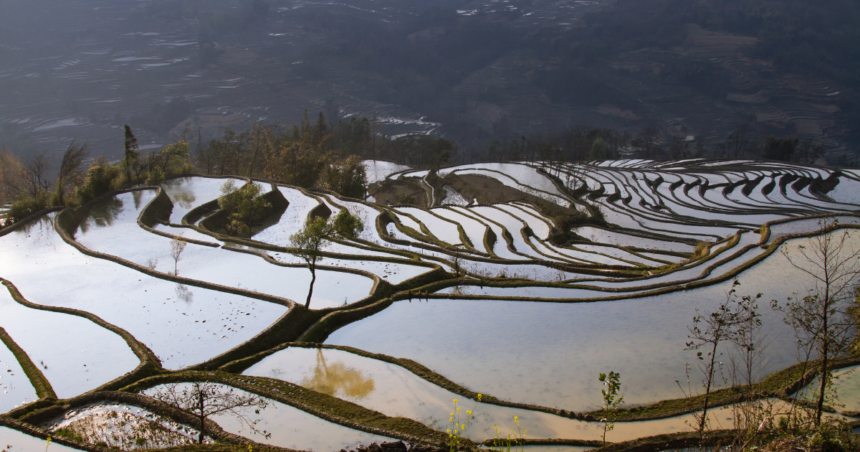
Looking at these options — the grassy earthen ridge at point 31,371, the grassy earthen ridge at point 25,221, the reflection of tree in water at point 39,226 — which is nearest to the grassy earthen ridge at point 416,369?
the grassy earthen ridge at point 31,371

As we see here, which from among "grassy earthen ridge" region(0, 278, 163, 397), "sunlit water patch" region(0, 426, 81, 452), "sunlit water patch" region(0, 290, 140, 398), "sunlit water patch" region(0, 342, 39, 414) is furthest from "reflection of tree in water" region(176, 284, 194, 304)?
"sunlit water patch" region(0, 426, 81, 452)

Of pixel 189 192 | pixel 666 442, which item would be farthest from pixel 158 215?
pixel 666 442

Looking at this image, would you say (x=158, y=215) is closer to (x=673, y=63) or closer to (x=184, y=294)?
(x=184, y=294)

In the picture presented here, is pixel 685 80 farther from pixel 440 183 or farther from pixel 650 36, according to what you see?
pixel 440 183

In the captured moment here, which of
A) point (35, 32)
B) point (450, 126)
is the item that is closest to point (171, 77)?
point (35, 32)

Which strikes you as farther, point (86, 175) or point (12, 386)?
point (86, 175)

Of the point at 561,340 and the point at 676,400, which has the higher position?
the point at 676,400
